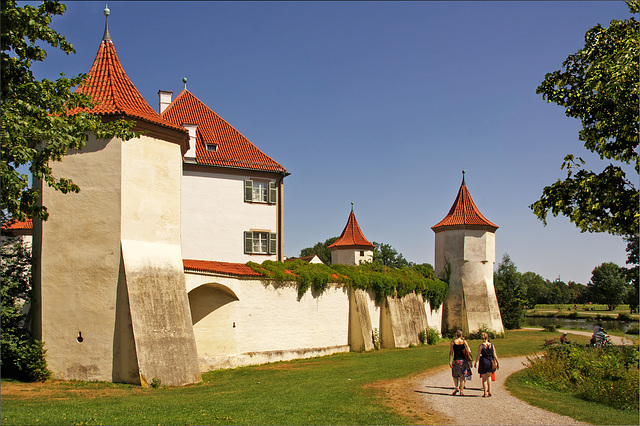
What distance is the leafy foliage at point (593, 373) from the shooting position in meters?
13.9

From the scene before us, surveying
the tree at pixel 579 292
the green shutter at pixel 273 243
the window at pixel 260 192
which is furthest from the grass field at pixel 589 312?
the window at pixel 260 192

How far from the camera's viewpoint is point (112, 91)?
19.0 metres

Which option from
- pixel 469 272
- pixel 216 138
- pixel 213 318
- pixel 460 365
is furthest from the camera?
pixel 469 272

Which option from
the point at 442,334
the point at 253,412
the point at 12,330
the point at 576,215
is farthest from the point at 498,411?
the point at 442,334

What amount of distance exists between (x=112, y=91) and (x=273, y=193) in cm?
1283

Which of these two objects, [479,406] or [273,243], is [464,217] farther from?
[479,406]

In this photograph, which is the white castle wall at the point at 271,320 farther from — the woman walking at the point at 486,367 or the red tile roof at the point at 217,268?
the woman walking at the point at 486,367

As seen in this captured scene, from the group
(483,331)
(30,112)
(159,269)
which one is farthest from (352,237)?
(30,112)

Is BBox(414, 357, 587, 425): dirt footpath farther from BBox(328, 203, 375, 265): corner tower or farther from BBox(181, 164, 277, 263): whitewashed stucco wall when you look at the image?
BBox(328, 203, 375, 265): corner tower

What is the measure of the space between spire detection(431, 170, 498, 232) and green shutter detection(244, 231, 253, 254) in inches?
702

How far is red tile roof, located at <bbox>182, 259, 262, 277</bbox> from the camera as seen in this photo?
20.9 m

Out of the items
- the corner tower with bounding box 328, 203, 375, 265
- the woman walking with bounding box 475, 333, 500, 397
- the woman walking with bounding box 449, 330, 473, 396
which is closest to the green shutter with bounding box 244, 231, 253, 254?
the woman walking with bounding box 449, 330, 473, 396

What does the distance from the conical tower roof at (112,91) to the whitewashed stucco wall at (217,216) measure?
868cm

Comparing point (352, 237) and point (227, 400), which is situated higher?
point (352, 237)
